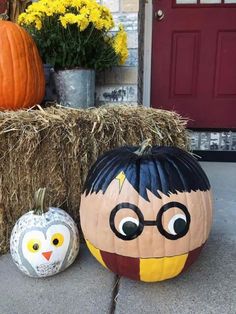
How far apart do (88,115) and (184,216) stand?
779 millimetres

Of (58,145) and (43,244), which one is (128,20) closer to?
(58,145)

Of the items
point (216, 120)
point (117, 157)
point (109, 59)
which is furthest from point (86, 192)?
point (216, 120)

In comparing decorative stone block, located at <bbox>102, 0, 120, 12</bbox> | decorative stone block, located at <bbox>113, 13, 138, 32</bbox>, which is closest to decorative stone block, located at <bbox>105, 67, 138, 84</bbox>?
decorative stone block, located at <bbox>113, 13, 138, 32</bbox>

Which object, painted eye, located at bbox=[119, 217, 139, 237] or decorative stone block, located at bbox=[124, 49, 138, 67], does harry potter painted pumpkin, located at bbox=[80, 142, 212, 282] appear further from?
decorative stone block, located at bbox=[124, 49, 138, 67]

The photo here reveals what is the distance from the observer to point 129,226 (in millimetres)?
1396

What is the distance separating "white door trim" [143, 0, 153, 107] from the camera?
3.24 metres

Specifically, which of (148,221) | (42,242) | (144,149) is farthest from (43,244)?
(144,149)

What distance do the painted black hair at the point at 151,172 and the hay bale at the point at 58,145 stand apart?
328 mm

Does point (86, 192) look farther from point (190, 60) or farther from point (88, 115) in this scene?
point (190, 60)

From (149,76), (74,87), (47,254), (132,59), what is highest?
(132,59)

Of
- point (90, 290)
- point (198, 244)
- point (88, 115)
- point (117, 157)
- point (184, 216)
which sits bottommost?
point (90, 290)

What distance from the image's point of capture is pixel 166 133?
80.3 inches

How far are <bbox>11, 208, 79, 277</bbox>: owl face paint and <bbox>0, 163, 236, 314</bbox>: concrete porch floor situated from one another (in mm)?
83

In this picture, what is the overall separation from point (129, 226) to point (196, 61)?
7.86 feet
